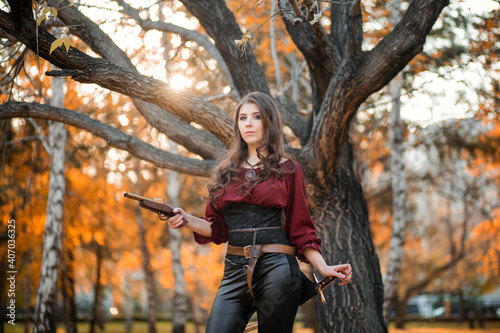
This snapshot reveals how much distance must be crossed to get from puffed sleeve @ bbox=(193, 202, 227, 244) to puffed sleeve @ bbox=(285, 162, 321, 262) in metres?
0.39

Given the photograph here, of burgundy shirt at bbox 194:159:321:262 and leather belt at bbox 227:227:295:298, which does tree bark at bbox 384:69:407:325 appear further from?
leather belt at bbox 227:227:295:298

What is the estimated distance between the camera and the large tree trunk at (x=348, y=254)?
411 cm

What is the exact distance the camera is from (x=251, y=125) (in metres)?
2.86

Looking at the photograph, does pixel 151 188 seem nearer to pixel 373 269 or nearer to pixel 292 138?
pixel 292 138

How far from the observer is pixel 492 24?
7.00 meters

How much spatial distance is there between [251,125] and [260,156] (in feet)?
0.64

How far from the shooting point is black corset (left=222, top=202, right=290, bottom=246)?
2631 millimetres

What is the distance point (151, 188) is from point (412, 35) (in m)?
12.7

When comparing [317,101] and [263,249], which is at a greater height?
[317,101]

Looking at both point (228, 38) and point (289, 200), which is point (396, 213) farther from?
point (289, 200)

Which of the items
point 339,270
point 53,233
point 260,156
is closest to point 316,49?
point 260,156

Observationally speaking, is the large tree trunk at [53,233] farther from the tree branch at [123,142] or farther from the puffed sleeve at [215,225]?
the puffed sleeve at [215,225]

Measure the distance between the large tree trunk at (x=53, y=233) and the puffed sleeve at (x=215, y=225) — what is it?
16.4 feet

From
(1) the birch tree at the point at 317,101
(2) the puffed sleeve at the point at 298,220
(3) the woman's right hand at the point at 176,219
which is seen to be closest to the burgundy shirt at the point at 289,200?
(2) the puffed sleeve at the point at 298,220
